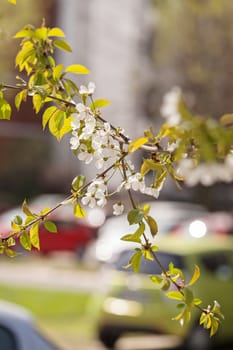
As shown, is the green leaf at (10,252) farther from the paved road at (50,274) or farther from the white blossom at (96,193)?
the paved road at (50,274)

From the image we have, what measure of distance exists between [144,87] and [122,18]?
25.8 ft

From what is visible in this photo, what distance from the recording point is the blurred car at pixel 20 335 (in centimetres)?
635

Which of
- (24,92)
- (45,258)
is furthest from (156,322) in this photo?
(45,258)

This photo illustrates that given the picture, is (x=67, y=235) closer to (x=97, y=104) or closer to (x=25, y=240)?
(x=25, y=240)

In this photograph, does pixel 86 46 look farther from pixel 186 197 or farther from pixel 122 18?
pixel 186 197

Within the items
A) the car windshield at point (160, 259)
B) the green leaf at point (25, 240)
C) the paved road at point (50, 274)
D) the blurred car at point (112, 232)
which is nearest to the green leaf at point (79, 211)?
the green leaf at point (25, 240)

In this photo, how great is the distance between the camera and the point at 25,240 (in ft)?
12.3

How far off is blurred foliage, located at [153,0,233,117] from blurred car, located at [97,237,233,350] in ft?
67.7

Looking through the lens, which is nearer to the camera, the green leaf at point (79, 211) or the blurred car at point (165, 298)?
the green leaf at point (79, 211)

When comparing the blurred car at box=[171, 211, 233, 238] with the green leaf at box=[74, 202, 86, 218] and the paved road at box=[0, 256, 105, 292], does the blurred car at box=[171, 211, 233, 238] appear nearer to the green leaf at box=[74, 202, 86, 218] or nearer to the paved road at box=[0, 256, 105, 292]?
the paved road at box=[0, 256, 105, 292]

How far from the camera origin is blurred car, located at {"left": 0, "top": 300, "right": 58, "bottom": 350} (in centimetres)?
635

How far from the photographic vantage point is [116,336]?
43.7 feet

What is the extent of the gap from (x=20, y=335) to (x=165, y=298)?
6.51m

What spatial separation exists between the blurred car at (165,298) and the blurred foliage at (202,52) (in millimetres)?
20631
